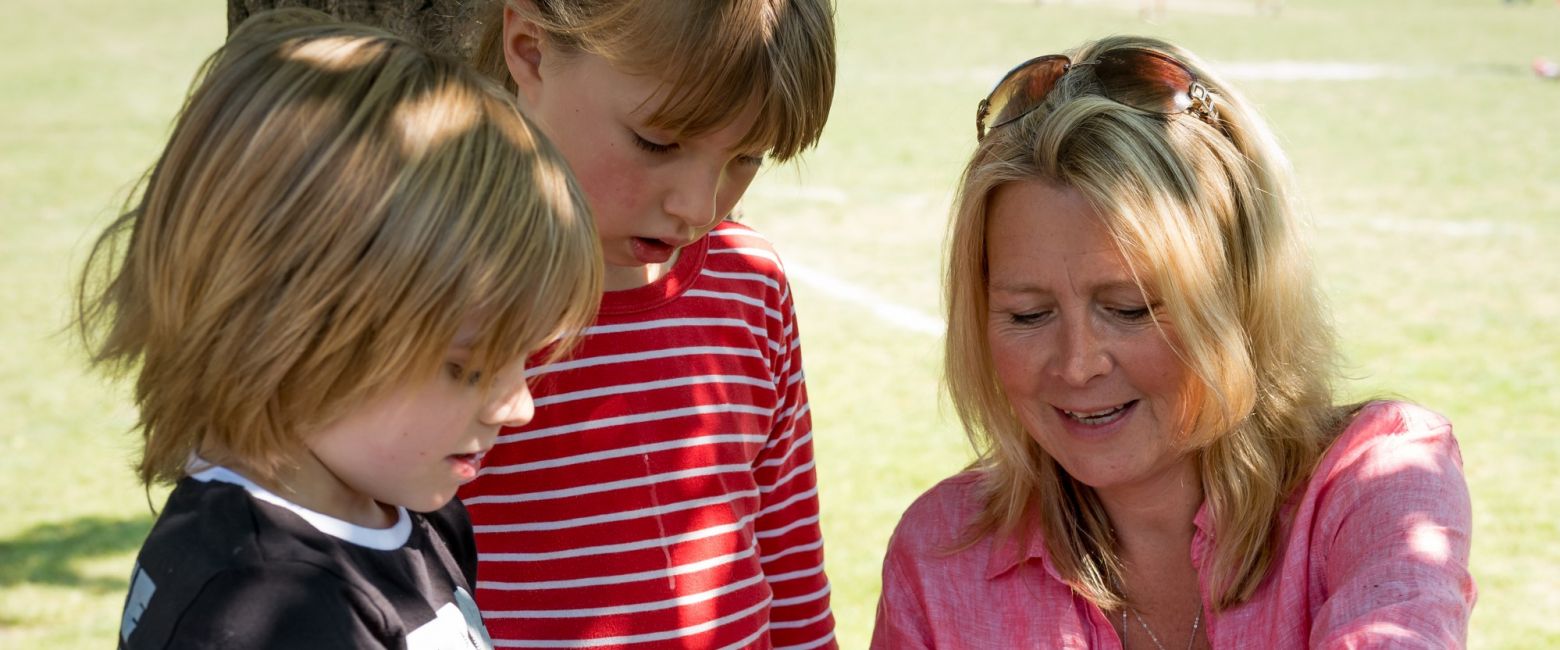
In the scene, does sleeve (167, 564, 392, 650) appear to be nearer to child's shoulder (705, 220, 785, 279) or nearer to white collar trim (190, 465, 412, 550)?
white collar trim (190, 465, 412, 550)

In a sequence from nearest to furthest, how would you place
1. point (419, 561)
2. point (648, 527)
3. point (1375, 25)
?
point (419, 561), point (648, 527), point (1375, 25)

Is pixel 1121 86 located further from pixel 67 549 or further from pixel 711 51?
pixel 67 549

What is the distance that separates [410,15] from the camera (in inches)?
121

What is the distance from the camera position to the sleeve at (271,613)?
1580mm

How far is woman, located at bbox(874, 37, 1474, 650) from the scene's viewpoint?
97.0 inches

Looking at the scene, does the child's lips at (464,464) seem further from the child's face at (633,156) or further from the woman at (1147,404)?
the woman at (1147,404)

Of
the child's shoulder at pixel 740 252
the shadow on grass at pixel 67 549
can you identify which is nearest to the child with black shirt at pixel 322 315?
the child's shoulder at pixel 740 252

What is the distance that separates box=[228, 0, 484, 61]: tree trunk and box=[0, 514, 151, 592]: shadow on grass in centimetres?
341

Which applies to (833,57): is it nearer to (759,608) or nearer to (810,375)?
(759,608)

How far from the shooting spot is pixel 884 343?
8891 millimetres

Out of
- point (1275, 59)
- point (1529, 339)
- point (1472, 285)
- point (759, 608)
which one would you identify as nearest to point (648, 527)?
point (759, 608)

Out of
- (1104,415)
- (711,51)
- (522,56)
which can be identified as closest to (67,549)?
(522,56)

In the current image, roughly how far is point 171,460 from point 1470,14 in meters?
29.3

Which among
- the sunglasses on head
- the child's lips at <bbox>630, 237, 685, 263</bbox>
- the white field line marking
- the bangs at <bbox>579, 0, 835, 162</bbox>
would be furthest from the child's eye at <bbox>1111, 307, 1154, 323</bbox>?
the white field line marking
